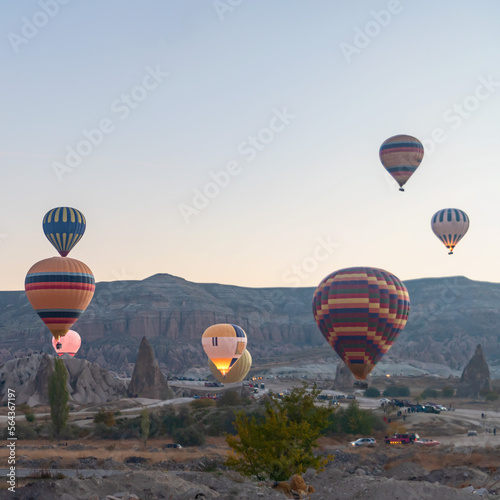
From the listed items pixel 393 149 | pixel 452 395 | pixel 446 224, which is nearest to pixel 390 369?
pixel 452 395

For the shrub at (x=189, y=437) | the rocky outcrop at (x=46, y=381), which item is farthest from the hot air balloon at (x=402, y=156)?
the rocky outcrop at (x=46, y=381)

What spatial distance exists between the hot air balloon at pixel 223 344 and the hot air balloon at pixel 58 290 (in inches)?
1414

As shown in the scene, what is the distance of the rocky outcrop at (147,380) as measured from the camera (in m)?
104

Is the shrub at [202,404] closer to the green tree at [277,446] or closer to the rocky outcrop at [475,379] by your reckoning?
the green tree at [277,446]

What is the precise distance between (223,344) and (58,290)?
128 ft

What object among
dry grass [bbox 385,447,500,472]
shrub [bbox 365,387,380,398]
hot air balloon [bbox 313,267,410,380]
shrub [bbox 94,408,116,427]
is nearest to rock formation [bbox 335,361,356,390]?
shrub [bbox 365,387,380,398]

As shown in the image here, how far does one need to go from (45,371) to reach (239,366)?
27.7 m

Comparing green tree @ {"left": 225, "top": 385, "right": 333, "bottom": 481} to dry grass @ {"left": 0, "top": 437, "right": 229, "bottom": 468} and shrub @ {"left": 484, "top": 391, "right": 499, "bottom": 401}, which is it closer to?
dry grass @ {"left": 0, "top": 437, "right": 229, "bottom": 468}

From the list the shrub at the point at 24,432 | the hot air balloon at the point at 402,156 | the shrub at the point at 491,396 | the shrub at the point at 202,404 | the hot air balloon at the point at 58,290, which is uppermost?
the hot air balloon at the point at 402,156

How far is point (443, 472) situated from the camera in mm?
39406

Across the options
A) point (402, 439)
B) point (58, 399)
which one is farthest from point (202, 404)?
point (402, 439)

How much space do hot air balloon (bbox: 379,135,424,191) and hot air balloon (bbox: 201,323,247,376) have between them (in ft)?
119

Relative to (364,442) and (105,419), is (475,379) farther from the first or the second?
(105,419)

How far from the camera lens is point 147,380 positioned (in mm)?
104312
